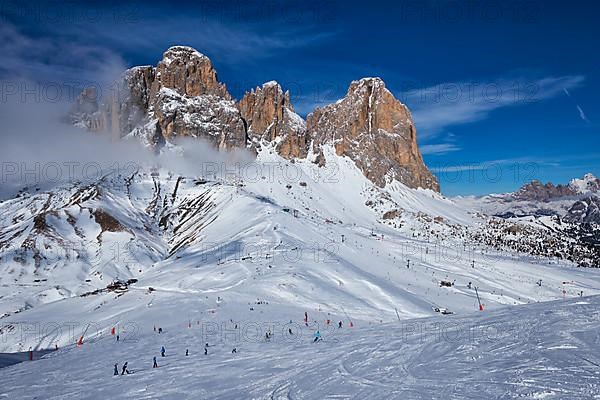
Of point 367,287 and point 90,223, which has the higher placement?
point 90,223

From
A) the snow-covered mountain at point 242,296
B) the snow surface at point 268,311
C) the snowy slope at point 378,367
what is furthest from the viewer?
the snow-covered mountain at point 242,296

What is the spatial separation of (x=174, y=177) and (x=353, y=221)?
82.1 m

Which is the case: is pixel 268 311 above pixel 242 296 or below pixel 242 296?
below

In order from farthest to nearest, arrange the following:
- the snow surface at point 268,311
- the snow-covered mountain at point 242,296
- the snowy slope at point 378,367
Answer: the snow-covered mountain at point 242,296 < the snow surface at point 268,311 < the snowy slope at point 378,367

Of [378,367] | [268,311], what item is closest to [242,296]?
[268,311]

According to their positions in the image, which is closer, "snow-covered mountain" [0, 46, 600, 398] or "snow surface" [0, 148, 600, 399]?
"snow surface" [0, 148, 600, 399]

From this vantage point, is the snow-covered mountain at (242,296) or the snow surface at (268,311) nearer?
the snow surface at (268,311)

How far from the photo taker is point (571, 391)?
10.5m

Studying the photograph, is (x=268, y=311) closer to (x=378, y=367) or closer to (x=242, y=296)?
(x=242, y=296)

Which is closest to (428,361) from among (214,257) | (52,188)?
(214,257)

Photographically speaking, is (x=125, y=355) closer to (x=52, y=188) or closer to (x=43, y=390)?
(x=43, y=390)

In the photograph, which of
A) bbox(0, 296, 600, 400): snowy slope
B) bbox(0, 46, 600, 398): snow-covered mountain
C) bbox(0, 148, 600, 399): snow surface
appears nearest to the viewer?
bbox(0, 296, 600, 400): snowy slope

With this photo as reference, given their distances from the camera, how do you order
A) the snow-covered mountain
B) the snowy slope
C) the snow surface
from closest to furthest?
the snowy slope < the snow surface < the snow-covered mountain

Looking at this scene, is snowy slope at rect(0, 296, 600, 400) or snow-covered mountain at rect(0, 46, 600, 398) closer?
snowy slope at rect(0, 296, 600, 400)
